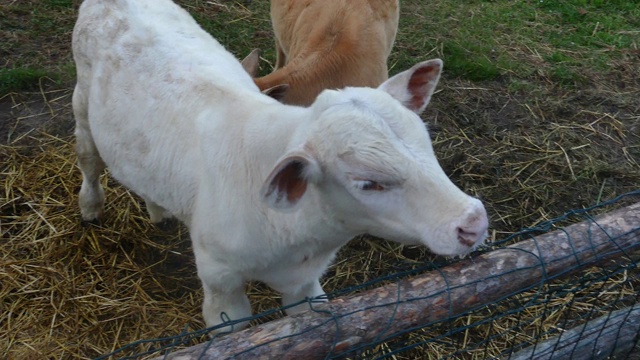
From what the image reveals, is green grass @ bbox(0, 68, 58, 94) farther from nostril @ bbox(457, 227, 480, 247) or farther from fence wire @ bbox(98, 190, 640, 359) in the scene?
nostril @ bbox(457, 227, 480, 247)

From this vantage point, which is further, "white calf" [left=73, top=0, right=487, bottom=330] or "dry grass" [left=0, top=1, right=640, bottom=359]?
"dry grass" [left=0, top=1, right=640, bottom=359]

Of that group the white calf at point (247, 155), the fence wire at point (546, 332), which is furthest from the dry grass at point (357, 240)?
the white calf at point (247, 155)

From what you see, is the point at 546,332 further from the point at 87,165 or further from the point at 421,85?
the point at 87,165

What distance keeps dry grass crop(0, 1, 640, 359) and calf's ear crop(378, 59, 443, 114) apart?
3.22ft

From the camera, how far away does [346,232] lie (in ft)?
8.75

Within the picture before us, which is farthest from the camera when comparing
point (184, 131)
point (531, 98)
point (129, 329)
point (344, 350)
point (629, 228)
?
Result: point (531, 98)

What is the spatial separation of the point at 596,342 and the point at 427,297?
4.97ft

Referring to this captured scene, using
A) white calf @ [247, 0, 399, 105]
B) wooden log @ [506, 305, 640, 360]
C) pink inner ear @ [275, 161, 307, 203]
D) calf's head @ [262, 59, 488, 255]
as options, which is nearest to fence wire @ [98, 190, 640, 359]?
wooden log @ [506, 305, 640, 360]

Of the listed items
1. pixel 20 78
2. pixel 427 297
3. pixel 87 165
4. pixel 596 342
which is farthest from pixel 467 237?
pixel 20 78

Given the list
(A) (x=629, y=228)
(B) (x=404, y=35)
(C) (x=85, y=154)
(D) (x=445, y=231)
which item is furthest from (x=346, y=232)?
(B) (x=404, y=35)

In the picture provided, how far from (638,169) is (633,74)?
1.60 metres

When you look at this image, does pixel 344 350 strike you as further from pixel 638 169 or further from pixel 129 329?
pixel 638 169

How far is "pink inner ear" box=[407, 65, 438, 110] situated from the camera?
2.89 meters

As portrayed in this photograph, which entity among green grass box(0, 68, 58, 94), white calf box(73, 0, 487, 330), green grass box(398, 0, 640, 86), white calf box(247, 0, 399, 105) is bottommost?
green grass box(0, 68, 58, 94)
